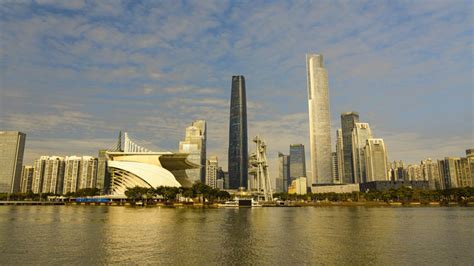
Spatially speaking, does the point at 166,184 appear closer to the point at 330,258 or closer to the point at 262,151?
the point at 262,151

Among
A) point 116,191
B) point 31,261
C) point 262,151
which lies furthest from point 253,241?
point 262,151

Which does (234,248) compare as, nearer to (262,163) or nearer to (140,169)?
(140,169)

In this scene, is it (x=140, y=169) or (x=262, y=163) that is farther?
(x=262, y=163)

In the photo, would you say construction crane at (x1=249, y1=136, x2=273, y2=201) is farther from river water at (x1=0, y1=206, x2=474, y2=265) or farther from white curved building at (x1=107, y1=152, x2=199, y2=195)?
river water at (x1=0, y1=206, x2=474, y2=265)

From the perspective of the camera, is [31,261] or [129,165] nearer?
[31,261]

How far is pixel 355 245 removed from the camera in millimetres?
33656

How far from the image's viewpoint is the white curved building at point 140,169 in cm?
14688

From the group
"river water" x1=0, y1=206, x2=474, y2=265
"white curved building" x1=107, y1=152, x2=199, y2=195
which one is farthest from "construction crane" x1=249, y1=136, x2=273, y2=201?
"river water" x1=0, y1=206, x2=474, y2=265

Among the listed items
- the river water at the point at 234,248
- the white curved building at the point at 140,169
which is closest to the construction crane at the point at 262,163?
the white curved building at the point at 140,169

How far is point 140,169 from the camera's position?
148 m

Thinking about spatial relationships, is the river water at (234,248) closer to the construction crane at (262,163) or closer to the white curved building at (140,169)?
the white curved building at (140,169)

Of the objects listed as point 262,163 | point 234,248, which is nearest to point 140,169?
point 262,163

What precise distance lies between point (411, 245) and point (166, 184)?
12494 centimetres

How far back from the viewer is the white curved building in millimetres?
146875
